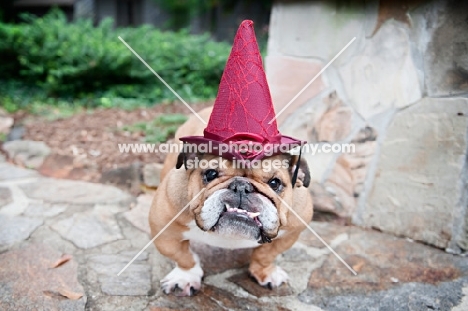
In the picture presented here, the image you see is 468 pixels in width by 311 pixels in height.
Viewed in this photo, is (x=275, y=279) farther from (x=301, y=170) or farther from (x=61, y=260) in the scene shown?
(x=61, y=260)

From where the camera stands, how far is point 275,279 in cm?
265

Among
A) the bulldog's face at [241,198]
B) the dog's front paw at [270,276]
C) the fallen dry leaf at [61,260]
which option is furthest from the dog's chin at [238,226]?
the fallen dry leaf at [61,260]

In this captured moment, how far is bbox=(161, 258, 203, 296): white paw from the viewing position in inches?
99.0

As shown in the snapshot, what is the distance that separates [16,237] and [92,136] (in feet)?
7.25

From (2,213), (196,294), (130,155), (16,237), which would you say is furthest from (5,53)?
(196,294)

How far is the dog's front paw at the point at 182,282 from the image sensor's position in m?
2.51

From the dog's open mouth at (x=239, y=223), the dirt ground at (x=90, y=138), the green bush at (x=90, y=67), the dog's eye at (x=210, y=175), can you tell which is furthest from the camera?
the green bush at (x=90, y=67)

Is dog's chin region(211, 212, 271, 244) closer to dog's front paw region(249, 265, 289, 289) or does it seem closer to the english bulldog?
the english bulldog

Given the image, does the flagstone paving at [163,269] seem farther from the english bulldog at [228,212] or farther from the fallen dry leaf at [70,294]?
the english bulldog at [228,212]

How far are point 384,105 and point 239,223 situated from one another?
182 cm

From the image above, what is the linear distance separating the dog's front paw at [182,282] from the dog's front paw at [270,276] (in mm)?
355

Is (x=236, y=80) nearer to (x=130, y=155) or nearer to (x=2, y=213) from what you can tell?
(x=2, y=213)

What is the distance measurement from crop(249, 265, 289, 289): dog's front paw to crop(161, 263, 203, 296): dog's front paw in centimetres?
36

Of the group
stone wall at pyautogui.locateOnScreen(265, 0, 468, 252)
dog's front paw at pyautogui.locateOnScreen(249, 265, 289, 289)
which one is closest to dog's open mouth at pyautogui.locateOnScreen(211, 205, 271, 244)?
dog's front paw at pyautogui.locateOnScreen(249, 265, 289, 289)
